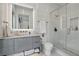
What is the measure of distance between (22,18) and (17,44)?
490 millimetres

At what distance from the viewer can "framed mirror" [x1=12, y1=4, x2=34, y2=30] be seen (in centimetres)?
175

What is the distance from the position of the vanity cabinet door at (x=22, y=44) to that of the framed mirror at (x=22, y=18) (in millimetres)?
218

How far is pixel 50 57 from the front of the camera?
1.50 metres

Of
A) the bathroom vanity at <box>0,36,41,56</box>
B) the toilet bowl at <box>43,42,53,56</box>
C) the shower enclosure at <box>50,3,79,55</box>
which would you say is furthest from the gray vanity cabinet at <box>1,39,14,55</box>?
the shower enclosure at <box>50,3,79,55</box>

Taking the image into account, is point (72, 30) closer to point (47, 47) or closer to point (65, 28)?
point (65, 28)

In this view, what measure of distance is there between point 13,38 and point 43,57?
0.62m

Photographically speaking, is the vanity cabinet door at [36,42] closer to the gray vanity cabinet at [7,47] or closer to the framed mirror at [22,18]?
Result: the framed mirror at [22,18]

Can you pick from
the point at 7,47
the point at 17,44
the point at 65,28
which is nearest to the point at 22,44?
the point at 17,44

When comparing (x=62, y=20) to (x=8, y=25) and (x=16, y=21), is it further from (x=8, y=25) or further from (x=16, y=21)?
(x=8, y=25)

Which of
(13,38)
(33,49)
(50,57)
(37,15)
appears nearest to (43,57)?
(50,57)

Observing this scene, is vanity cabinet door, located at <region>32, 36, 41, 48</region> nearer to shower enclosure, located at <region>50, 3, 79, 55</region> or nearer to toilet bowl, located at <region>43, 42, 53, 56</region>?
toilet bowl, located at <region>43, 42, 53, 56</region>

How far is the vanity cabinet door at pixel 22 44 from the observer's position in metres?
1.72

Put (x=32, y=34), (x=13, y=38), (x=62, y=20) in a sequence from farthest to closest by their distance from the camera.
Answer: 1. (x=62, y=20)
2. (x=32, y=34)
3. (x=13, y=38)

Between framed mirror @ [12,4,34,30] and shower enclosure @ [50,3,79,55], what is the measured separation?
418mm
